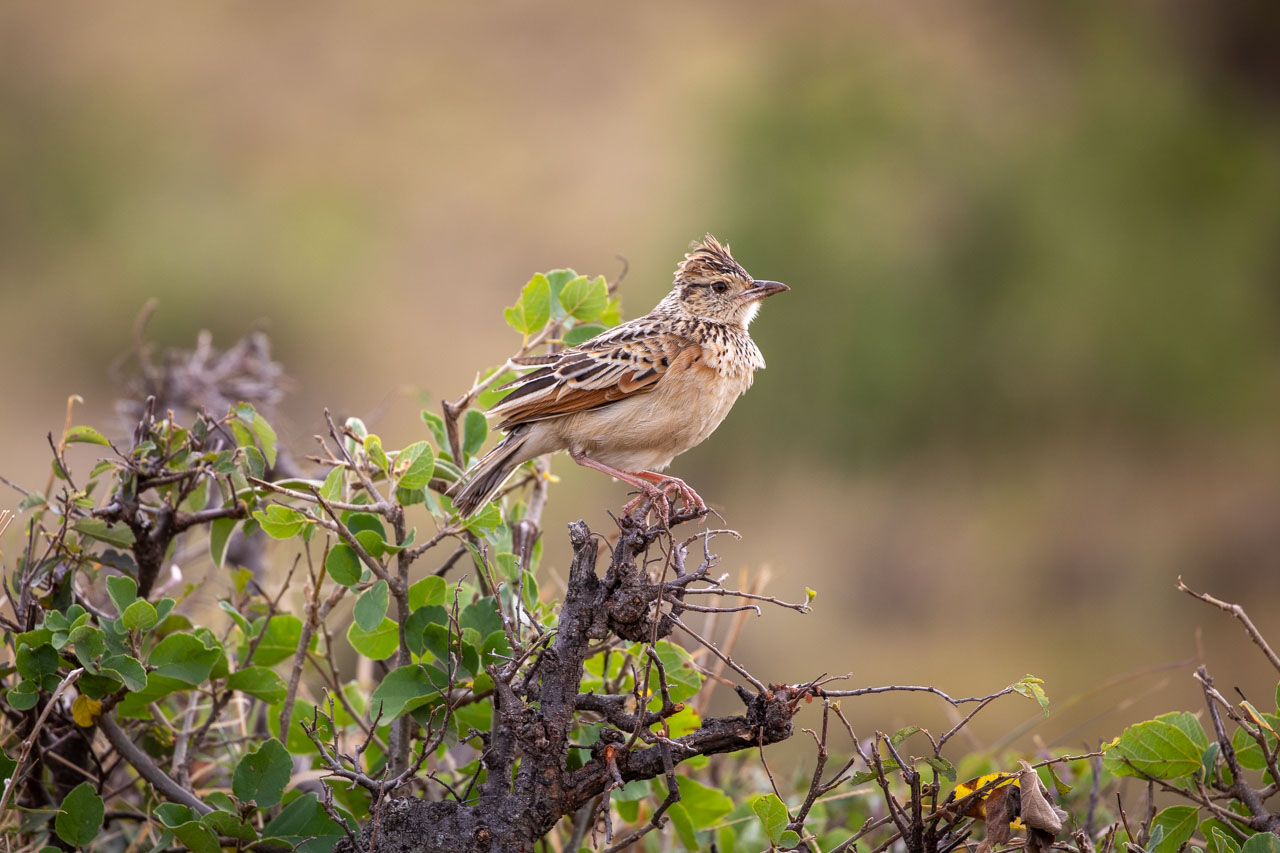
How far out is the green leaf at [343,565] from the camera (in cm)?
251

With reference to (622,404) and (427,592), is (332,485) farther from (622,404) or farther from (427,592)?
(622,404)

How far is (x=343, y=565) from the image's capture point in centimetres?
252

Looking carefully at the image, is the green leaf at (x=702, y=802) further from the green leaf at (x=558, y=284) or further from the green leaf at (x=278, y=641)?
the green leaf at (x=558, y=284)

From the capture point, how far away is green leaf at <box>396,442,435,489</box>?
254 cm

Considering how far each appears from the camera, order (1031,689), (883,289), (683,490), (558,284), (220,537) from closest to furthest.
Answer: (1031,689) < (220,537) < (683,490) < (558,284) < (883,289)

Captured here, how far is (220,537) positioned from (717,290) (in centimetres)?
181

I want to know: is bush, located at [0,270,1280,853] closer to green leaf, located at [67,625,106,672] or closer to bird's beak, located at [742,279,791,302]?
green leaf, located at [67,625,106,672]

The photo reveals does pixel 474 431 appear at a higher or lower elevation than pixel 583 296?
lower

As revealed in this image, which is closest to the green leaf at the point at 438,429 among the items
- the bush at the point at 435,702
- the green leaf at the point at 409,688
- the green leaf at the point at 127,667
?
the bush at the point at 435,702

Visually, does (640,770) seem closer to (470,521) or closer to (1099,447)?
(470,521)

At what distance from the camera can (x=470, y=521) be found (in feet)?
8.09

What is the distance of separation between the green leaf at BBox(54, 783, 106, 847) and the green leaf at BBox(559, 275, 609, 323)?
1615mm

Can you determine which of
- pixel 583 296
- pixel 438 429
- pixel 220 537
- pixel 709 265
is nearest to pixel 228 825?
pixel 220 537

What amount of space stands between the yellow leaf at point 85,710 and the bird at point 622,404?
95cm
